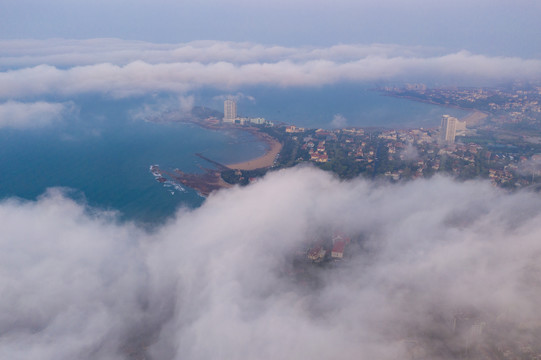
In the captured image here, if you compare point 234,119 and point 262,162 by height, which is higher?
point 234,119

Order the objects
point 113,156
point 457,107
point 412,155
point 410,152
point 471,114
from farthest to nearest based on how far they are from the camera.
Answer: point 457,107 → point 471,114 → point 113,156 → point 410,152 → point 412,155

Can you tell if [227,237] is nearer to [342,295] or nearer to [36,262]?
[342,295]

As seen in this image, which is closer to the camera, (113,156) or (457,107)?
(113,156)

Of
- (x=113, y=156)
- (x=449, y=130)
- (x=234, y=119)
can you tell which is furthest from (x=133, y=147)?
(x=449, y=130)

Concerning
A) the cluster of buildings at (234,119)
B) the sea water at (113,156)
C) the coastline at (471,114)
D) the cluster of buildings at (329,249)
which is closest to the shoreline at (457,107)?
the coastline at (471,114)

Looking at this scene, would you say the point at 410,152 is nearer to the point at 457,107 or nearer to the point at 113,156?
the point at 113,156

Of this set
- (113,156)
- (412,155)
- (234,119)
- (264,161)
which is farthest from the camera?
(234,119)

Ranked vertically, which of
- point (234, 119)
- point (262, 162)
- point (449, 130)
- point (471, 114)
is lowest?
point (262, 162)

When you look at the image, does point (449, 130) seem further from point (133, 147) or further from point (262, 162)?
point (133, 147)

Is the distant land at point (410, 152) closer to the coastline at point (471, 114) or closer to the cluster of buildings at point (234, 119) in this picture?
the coastline at point (471, 114)
